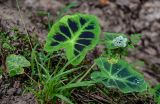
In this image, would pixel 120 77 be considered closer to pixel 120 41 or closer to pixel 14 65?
pixel 120 41

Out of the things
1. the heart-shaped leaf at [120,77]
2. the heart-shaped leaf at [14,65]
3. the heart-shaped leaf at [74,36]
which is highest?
the heart-shaped leaf at [74,36]

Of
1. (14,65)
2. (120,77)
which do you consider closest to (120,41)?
(120,77)

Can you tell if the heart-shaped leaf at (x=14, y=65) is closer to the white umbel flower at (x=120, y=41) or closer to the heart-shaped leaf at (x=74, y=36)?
the heart-shaped leaf at (x=74, y=36)

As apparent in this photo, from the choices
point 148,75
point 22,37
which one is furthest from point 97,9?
point 22,37

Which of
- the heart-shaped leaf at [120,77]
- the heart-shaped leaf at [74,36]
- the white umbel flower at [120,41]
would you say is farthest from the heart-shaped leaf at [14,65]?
the white umbel flower at [120,41]

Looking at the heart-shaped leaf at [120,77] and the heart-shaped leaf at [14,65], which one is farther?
the heart-shaped leaf at [14,65]

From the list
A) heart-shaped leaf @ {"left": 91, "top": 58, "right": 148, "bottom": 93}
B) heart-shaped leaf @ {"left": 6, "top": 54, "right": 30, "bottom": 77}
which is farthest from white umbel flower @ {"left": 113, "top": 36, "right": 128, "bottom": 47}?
heart-shaped leaf @ {"left": 6, "top": 54, "right": 30, "bottom": 77}
